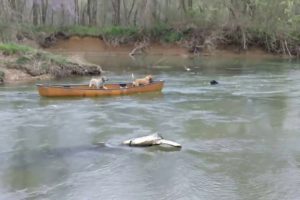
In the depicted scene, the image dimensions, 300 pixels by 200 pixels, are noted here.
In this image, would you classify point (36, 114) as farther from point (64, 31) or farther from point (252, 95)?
point (64, 31)

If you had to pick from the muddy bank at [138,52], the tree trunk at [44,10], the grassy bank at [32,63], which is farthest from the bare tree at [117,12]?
the grassy bank at [32,63]

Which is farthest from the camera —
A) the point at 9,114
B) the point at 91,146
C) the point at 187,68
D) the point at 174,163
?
the point at 187,68

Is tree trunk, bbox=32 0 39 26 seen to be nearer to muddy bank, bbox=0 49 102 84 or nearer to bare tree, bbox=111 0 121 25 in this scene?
bare tree, bbox=111 0 121 25

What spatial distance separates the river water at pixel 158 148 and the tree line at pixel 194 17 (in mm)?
19606

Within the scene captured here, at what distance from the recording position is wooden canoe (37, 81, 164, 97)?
2288cm

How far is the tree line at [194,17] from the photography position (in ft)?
152

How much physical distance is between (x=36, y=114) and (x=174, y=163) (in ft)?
26.0

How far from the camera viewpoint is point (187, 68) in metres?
35.6

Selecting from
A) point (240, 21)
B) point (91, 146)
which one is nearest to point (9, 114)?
point (91, 146)

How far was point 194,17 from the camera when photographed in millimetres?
49719

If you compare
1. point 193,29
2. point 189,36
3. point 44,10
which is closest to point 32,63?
point 189,36

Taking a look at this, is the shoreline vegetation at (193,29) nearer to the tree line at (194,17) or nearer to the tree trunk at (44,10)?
the tree line at (194,17)

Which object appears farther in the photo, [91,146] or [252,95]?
[252,95]

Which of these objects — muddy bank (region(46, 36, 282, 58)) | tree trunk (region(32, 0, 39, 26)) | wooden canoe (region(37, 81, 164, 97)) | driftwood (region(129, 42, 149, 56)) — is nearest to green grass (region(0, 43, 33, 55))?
wooden canoe (region(37, 81, 164, 97))
